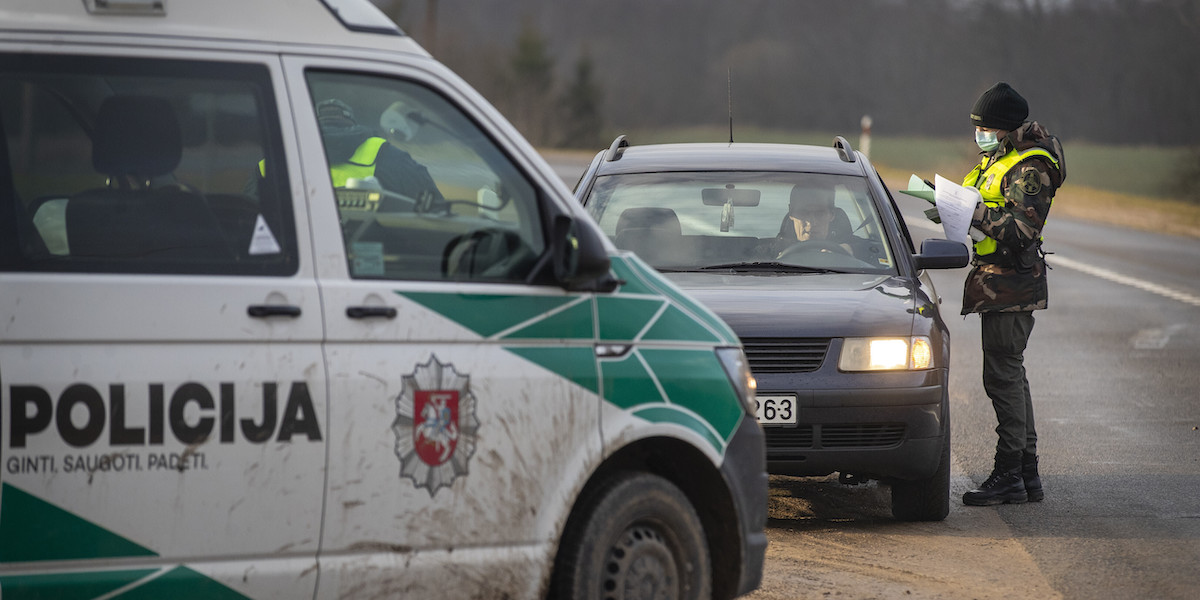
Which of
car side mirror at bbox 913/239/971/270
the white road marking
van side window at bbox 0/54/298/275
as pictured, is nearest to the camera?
van side window at bbox 0/54/298/275

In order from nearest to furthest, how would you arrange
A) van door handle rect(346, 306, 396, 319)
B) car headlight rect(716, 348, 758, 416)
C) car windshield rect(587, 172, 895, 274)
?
van door handle rect(346, 306, 396, 319), car headlight rect(716, 348, 758, 416), car windshield rect(587, 172, 895, 274)

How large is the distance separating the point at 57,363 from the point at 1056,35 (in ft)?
280

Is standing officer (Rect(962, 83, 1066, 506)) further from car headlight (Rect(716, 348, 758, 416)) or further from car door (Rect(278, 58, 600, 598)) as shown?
car door (Rect(278, 58, 600, 598))

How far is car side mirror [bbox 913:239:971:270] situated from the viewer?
711 centimetres

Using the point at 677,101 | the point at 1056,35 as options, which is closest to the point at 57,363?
the point at 1056,35

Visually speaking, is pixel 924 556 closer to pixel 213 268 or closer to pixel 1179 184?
pixel 213 268

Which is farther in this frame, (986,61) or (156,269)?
(986,61)

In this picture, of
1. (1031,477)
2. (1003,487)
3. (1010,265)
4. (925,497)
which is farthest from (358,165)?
(1031,477)

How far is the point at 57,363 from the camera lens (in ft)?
11.4

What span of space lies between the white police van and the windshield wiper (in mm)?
3001

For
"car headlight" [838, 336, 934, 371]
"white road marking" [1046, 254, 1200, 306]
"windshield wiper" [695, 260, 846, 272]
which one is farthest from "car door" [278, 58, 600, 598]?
"white road marking" [1046, 254, 1200, 306]

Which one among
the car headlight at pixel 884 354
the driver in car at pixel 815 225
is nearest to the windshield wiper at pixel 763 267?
the driver in car at pixel 815 225

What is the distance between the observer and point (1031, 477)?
7430mm

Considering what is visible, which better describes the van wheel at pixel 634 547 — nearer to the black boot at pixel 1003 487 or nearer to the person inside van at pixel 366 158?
the person inside van at pixel 366 158
